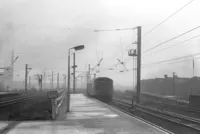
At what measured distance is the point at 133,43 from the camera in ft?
109

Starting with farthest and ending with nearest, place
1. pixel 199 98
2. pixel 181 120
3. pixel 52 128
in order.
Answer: pixel 199 98, pixel 181 120, pixel 52 128

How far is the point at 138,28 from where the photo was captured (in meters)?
32.4

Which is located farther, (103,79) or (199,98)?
(103,79)

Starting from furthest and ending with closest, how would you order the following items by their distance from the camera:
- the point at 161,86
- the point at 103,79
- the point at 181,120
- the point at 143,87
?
the point at 143,87 < the point at 161,86 < the point at 103,79 < the point at 181,120

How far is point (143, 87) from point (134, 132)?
8625cm

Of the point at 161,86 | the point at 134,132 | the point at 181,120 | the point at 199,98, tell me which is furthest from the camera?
the point at 161,86

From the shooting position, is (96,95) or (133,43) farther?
(96,95)

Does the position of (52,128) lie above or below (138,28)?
below

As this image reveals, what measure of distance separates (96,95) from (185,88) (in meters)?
38.1

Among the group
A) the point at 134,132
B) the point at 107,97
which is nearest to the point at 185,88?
the point at 107,97

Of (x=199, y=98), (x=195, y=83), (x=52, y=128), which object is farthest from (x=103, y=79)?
(x=195, y=83)

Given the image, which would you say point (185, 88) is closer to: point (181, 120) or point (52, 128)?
point (181, 120)

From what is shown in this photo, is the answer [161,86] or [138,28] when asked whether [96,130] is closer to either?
[138,28]

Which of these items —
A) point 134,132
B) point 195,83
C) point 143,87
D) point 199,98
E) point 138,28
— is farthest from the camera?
point 143,87
